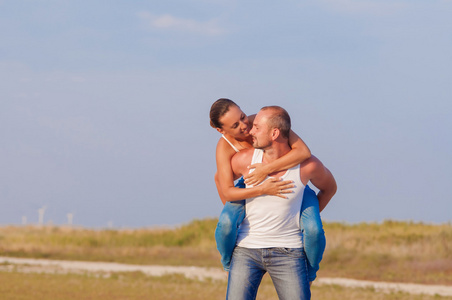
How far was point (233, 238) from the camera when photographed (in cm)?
463

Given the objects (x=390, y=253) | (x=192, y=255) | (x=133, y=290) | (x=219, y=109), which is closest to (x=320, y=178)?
(x=219, y=109)

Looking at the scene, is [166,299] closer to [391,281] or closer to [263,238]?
[391,281]

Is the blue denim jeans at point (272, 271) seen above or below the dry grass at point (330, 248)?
above

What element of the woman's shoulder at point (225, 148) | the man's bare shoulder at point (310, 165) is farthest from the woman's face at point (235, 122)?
the man's bare shoulder at point (310, 165)

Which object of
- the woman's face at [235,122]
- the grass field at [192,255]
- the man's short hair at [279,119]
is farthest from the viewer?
the grass field at [192,255]

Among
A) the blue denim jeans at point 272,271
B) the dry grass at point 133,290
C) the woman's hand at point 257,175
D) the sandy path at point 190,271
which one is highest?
the woman's hand at point 257,175

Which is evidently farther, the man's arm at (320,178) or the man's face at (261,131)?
the man's arm at (320,178)

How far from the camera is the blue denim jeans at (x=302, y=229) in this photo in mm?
4613

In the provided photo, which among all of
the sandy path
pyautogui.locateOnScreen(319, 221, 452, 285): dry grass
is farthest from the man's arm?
pyautogui.locateOnScreen(319, 221, 452, 285): dry grass

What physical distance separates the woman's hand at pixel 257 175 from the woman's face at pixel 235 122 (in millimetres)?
379

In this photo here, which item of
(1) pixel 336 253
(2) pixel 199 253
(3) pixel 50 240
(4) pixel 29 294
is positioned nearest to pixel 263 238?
(4) pixel 29 294

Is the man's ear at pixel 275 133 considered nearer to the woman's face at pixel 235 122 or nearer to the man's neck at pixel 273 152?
the man's neck at pixel 273 152

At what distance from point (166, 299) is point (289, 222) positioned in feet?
36.2

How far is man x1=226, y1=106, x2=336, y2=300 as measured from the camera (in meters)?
4.55
